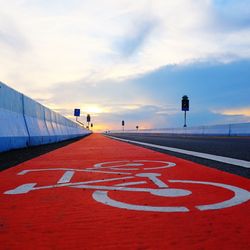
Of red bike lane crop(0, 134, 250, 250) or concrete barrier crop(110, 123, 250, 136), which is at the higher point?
concrete barrier crop(110, 123, 250, 136)

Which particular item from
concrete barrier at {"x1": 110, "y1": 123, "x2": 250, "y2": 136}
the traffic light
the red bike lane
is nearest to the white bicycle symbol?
the red bike lane

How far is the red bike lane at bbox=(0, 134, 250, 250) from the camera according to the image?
216 cm

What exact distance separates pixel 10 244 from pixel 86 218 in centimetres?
71

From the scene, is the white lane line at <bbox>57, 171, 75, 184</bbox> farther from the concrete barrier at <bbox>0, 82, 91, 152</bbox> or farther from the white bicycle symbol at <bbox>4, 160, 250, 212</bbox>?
the concrete barrier at <bbox>0, 82, 91, 152</bbox>

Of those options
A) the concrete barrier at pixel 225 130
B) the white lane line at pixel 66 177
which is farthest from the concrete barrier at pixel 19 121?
the concrete barrier at pixel 225 130

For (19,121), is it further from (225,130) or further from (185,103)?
(185,103)

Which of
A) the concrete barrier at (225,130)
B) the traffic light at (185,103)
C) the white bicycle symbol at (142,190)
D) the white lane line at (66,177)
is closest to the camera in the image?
the white bicycle symbol at (142,190)

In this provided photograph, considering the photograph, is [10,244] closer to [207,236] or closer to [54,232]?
[54,232]

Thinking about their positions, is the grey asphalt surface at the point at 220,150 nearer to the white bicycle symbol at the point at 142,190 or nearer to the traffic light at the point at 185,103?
the white bicycle symbol at the point at 142,190

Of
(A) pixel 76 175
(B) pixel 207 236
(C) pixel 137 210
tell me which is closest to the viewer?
(B) pixel 207 236

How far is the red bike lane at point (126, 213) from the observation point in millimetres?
2158

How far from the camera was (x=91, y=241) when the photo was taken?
2164 millimetres

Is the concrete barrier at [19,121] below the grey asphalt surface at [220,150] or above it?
above

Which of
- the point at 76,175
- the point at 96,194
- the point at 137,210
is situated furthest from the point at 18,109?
the point at 137,210
